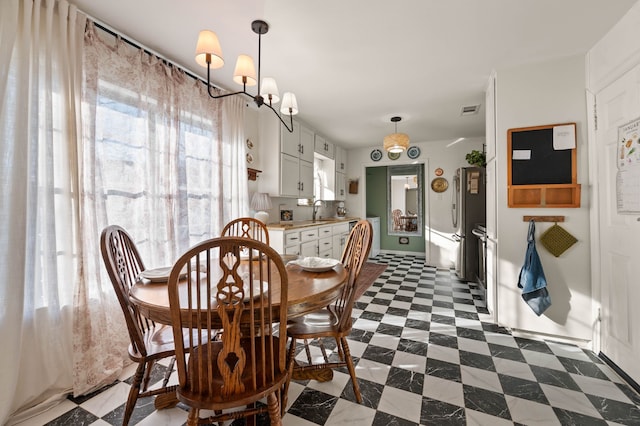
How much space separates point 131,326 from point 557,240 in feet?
9.79

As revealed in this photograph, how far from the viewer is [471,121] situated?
3.97 meters

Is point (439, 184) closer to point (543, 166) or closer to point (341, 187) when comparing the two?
point (341, 187)

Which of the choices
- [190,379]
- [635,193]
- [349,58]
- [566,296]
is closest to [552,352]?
[566,296]

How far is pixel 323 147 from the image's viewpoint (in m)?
4.70

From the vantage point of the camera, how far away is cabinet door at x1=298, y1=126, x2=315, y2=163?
3.95 m

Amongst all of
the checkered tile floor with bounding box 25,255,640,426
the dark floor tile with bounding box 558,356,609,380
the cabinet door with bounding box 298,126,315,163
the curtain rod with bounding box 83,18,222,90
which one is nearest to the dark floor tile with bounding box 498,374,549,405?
the checkered tile floor with bounding box 25,255,640,426

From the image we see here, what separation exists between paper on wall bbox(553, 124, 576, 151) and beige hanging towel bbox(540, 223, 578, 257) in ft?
2.11

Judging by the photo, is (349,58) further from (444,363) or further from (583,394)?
(583,394)

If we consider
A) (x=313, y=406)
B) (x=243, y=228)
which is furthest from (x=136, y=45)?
(x=313, y=406)

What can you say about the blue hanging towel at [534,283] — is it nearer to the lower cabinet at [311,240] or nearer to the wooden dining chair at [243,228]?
the wooden dining chair at [243,228]

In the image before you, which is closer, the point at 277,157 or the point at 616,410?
the point at 616,410

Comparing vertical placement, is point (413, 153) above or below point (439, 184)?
above

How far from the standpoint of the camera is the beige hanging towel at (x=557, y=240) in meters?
2.14

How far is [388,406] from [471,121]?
398 cm
